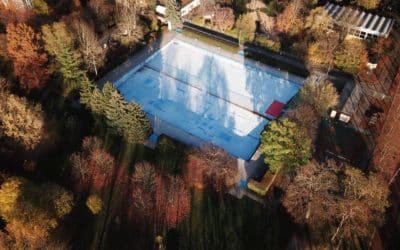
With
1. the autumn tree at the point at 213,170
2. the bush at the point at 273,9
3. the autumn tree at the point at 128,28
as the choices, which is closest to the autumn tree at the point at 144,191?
the autumn tree at the point at 213,170


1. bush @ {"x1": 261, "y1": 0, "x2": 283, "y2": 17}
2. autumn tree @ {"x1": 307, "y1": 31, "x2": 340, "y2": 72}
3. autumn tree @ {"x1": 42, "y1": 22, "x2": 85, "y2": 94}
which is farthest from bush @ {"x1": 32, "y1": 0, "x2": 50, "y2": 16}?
autumn tree @ {"x1": 307, "y1": 31, "x2": 340, "y2": 72}

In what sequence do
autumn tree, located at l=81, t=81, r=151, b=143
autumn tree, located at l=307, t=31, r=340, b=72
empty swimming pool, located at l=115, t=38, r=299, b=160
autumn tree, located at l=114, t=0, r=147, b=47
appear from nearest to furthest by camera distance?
autumn tree, located at l=81, t=81, r=151, b=143 → empty swimming pool, located at l=115, t=38, r=299, b=160 → autumn tree, located at l=307, t=31, r=340, b=72 → autumn tree, located at l=114, t=0, r=147, b=47

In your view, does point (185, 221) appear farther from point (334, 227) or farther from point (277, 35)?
point (277, 35)

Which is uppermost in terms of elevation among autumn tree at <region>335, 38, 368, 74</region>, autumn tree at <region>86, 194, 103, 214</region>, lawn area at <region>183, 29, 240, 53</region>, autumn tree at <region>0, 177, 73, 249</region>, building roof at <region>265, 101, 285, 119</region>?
autumn tree at <region>335, 38, 368, 74</region>

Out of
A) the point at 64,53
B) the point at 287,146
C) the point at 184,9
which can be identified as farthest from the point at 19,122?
the point at 184,9

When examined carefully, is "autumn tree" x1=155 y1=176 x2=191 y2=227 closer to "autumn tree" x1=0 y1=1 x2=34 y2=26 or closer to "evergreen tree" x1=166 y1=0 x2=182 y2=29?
"autumn tree" x1=0 y1=1 x2=34 y2=26

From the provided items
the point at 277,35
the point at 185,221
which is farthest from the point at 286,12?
the point at 185,221
